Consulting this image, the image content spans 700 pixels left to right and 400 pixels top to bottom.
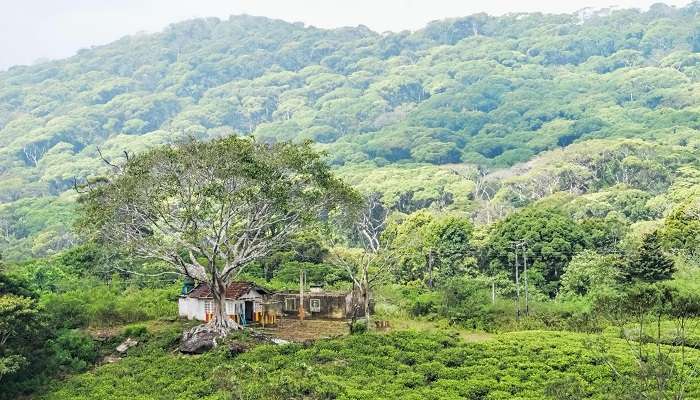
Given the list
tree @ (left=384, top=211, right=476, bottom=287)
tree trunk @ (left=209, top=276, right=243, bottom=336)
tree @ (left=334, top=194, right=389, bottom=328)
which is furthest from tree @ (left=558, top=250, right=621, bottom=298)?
tree trunk @ (left=209, top=276, right=243, bottom=336)

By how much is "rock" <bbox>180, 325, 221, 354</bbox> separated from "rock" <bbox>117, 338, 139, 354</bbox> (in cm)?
230

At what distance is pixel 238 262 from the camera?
31.8 m


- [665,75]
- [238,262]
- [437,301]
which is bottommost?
[437,301]

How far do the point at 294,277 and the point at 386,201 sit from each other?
41.2m

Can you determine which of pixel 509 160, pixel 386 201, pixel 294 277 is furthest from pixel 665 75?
pixel 294 277

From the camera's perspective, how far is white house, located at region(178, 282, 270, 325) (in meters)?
36.0

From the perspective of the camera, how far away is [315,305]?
40.5 m

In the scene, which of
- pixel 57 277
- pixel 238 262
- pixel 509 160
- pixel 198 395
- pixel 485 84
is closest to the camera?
pixel 198 395

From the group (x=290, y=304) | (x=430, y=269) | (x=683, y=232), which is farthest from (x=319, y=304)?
(x=683, y=232)

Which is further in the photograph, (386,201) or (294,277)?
(386,201)

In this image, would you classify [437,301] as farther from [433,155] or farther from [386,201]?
[433,155]

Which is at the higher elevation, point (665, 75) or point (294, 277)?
point (665, 75)

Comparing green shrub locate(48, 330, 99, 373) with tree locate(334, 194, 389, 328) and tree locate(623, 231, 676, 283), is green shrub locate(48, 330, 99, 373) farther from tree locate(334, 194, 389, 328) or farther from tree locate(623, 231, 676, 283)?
tree locate(623, 231, 676, 283)

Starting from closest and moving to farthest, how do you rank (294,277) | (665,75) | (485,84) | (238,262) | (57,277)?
(238,262)
(57,277)
(294,277)
(665,75)
(485,84)
